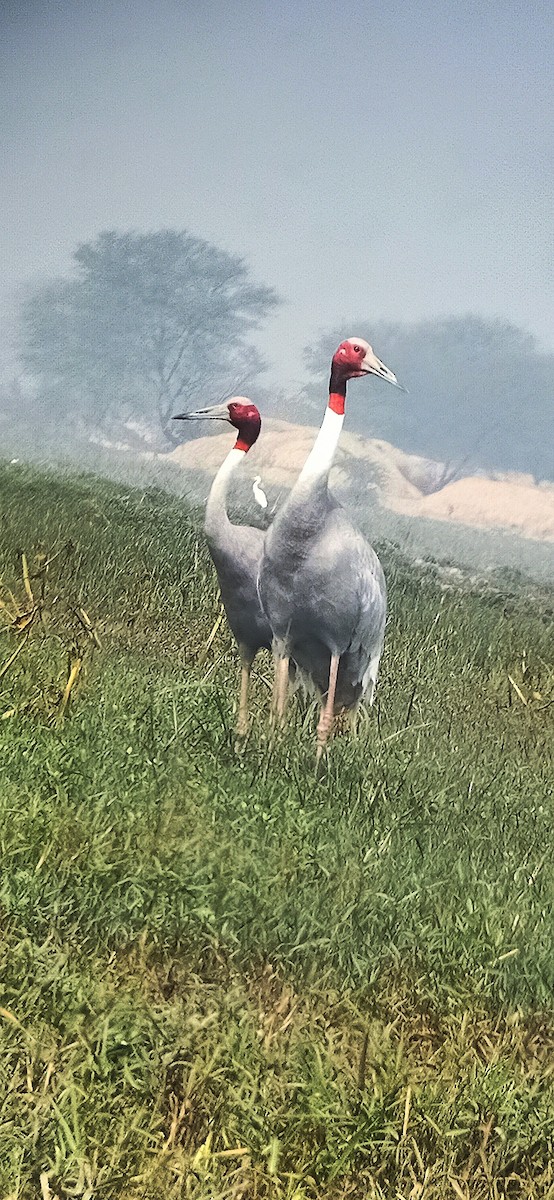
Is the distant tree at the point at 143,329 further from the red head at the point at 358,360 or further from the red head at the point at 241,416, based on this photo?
the red head at the point at 358,360

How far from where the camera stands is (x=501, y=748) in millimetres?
2959

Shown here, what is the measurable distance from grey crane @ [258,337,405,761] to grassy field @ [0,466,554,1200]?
0.42 feet

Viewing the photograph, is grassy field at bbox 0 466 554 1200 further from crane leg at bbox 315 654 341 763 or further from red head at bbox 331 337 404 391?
red head at bbox 331 337 404 391

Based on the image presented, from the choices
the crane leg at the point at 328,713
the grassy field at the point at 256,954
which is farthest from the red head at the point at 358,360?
the grassy field at the point at 256,954

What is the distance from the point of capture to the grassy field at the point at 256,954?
4.85ft

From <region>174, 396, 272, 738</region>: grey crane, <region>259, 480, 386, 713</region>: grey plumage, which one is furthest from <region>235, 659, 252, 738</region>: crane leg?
<region>259, 480, 386, 713</region>: grey plumage

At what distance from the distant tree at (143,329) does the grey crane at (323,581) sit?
1667 mm

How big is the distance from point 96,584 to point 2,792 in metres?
1.70

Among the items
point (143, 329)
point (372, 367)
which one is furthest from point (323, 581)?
point (143, 329)

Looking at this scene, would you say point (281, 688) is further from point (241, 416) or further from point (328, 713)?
point (241, 416)

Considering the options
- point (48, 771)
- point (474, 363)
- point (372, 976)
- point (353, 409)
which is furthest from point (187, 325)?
point (372, 976)

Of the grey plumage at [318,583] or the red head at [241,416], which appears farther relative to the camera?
the red head at [241,416]

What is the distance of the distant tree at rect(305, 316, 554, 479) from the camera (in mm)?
3971

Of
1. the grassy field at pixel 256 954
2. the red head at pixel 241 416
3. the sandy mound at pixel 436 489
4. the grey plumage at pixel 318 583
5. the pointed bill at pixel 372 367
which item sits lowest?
the grassy field at pixel 256 954
